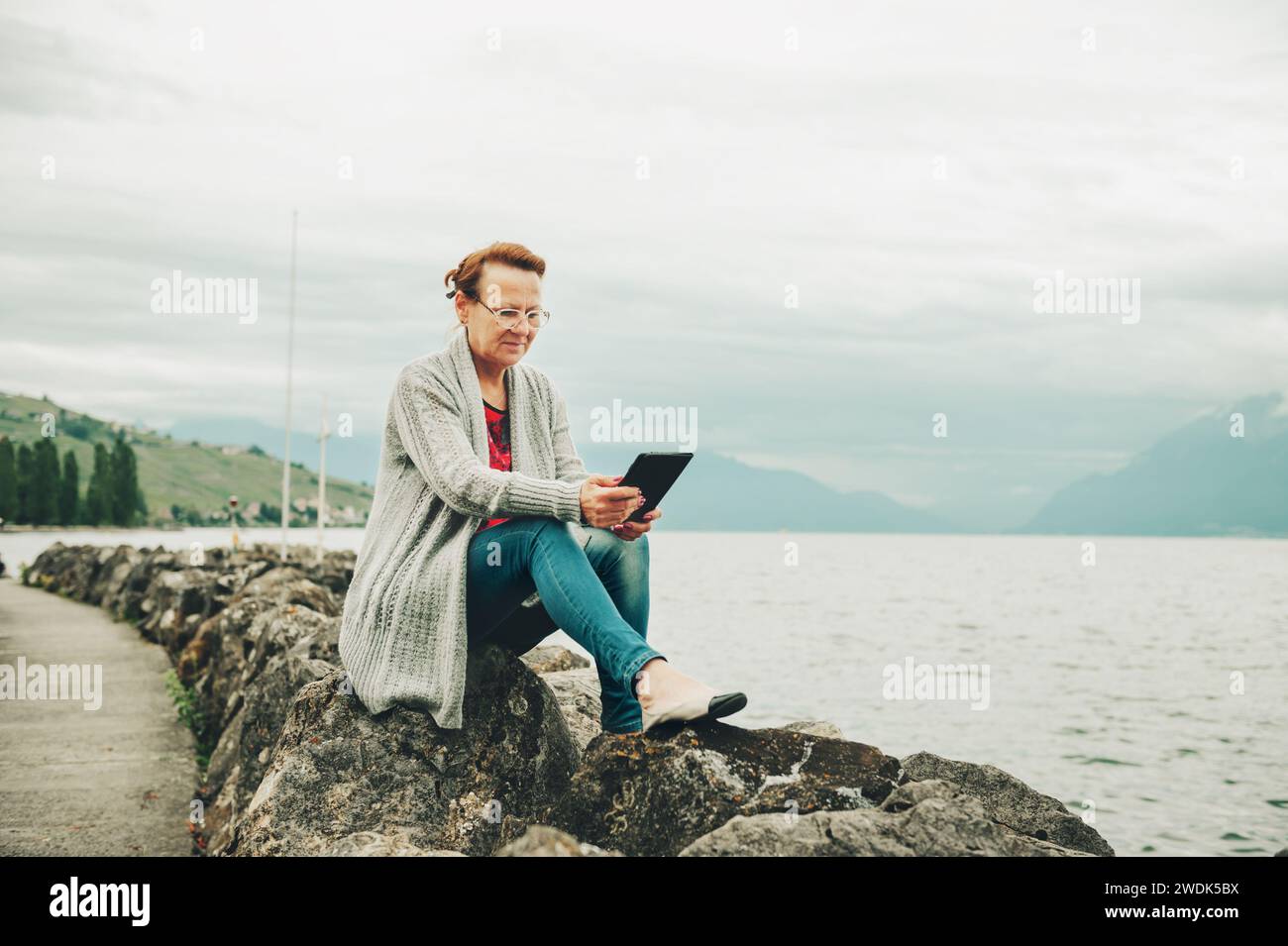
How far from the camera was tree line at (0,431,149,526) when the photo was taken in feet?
315

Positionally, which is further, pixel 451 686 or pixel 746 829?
pixel 451 686

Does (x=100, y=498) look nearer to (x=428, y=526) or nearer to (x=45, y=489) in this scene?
(x=45, y=489)

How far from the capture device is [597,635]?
15.1 feet

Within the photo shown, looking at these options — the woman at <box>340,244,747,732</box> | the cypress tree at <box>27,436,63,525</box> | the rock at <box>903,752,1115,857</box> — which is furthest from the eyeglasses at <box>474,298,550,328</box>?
the cypress tree at <box>27,436,63,525</box>

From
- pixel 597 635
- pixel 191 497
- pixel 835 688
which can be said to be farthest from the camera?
pixel 191 497

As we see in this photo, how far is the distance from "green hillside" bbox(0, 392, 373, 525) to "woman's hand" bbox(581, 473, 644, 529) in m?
144

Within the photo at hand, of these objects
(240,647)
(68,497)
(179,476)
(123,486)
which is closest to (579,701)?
(240,647)

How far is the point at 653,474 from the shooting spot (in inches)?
191

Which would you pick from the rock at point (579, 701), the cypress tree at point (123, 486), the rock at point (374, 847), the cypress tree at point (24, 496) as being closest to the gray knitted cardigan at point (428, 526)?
the rock at point (374, 847)

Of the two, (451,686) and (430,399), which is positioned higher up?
(430,399)

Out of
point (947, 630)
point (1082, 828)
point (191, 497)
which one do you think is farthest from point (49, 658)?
point (191, 497)

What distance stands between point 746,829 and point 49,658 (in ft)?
42.5
